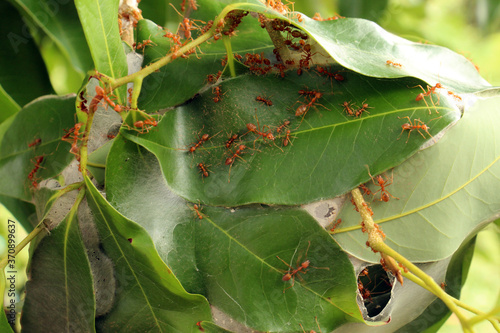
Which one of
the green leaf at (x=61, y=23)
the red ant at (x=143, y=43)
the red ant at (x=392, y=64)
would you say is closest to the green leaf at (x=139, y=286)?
the red ant at (x=143, y=43)

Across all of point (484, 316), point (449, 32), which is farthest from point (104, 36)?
point (449, 32)

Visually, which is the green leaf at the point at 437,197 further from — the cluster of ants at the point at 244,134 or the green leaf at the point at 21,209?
the green leaf at the point at 21,209

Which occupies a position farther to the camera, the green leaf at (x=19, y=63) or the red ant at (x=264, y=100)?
the green leaf at (x=19, y=63)

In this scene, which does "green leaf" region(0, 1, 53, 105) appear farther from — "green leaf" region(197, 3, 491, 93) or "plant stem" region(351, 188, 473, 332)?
"plant stem" region(351, 188, 473, 332)

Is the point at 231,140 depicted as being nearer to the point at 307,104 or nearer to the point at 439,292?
the point at 307,104

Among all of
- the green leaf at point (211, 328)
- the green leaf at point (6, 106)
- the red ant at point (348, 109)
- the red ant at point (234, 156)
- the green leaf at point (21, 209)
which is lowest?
the green leaf at point (21, 209)
